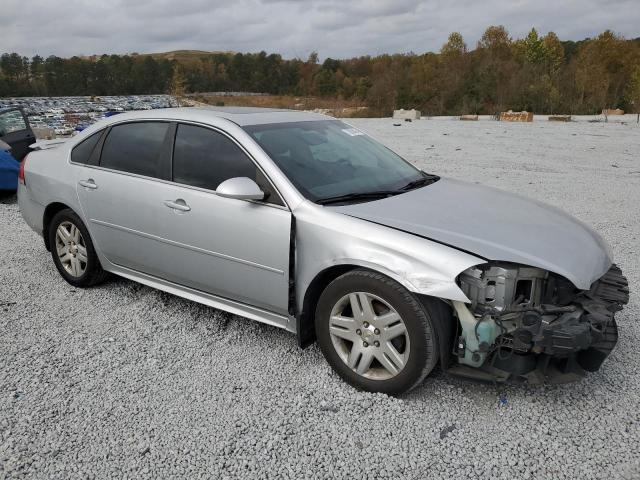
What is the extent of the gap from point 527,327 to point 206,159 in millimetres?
2269

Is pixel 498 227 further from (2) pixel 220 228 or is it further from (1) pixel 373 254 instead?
(2) pixel 220 228

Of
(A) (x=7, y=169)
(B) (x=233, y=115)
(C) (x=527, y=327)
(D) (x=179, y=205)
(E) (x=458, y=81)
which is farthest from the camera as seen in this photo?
(E) (x=458, y=81)

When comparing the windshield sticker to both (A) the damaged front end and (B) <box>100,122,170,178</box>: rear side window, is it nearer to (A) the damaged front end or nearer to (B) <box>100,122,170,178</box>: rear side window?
(B) <box>100,122,170,178</box>: rear side window

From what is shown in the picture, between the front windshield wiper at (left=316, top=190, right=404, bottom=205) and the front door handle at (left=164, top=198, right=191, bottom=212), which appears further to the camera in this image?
the front door handle at (left=164, top=198, right=191, bottom=212)

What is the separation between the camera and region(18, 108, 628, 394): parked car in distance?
104 inches

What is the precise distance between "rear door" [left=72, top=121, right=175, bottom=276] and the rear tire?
0.20 m

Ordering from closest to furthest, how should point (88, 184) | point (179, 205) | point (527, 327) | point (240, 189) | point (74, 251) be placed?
point (527, 327)
point (240, 189)
point (179, 205)
point (88, 184)
point (74, 251)

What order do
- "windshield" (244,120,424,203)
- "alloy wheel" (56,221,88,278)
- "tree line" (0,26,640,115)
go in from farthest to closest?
"tree line" (0,26,640,115) < "alloy wheel" (56,221,88,278) < "windshield" (244,120,424,203)

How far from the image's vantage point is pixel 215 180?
3.44m

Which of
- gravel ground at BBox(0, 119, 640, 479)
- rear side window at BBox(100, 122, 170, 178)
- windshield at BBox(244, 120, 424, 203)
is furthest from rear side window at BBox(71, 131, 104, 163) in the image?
windshield at BBox(244, 120, 424, 203)

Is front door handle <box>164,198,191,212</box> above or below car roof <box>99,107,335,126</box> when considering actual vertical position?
below

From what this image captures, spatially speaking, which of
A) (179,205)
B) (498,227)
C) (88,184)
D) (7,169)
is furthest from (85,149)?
(7,169)

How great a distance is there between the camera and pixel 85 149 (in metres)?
4.32

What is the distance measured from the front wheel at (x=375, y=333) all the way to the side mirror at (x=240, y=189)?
706 millimetres
